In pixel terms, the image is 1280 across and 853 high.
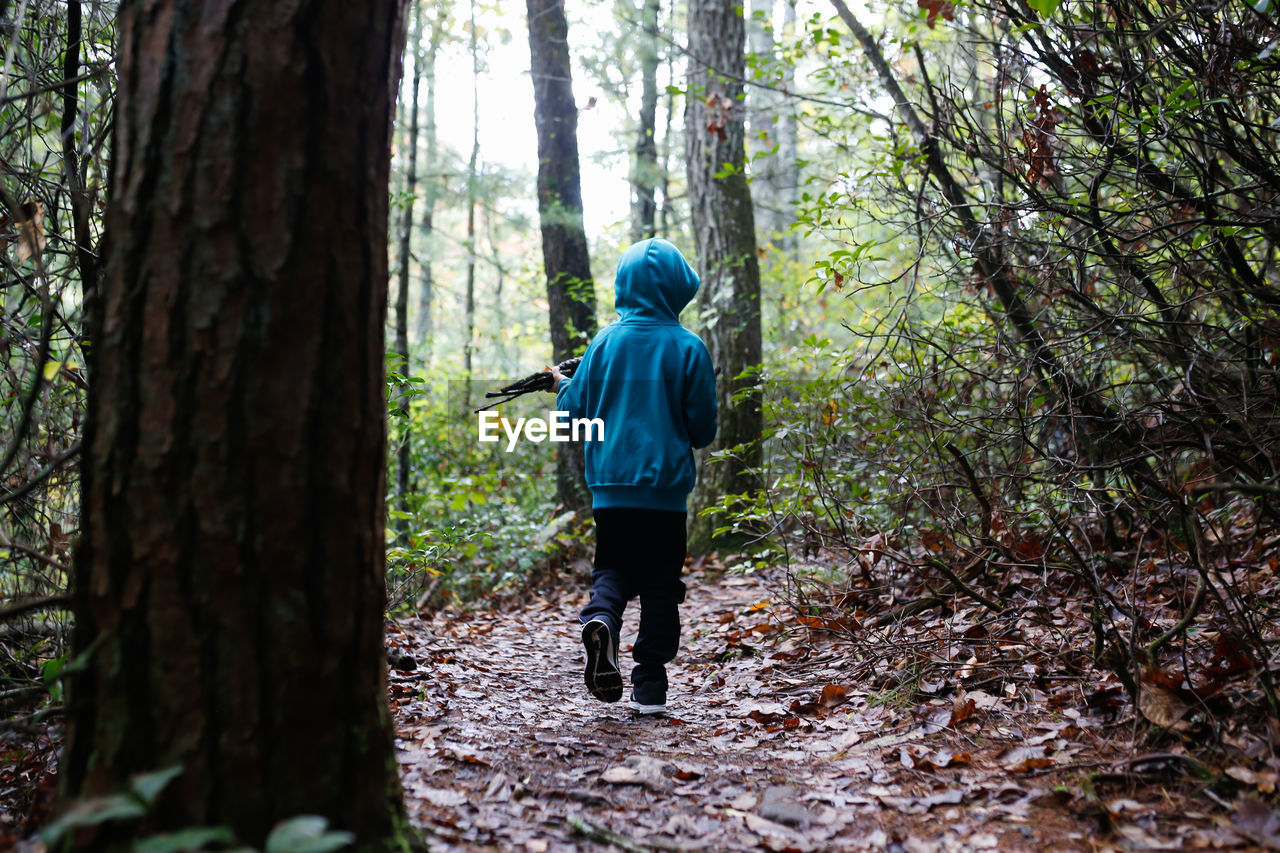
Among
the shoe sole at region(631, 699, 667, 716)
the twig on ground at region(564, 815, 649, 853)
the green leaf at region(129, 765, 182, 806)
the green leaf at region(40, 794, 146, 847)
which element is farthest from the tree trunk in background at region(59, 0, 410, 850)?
the shoe sole at region(631, 699, 667, 716)

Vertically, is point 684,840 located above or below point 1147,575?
below

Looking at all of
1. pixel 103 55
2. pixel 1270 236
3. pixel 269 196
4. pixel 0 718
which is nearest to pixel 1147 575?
pixel 1270 236

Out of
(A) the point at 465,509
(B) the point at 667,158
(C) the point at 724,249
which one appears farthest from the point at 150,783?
(B) the point at 667,158

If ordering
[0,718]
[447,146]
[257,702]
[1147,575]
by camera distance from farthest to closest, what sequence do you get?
[447,146]
[1147,575]
[0,718]
[257,702]

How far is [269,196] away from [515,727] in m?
2.52

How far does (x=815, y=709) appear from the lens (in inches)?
142

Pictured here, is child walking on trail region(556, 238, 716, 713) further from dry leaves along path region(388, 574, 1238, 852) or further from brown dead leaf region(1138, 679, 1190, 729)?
brown dead leaf region(1138, 679, 1190, 729)

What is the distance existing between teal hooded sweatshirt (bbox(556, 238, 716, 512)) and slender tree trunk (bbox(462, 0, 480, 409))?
24.7ft

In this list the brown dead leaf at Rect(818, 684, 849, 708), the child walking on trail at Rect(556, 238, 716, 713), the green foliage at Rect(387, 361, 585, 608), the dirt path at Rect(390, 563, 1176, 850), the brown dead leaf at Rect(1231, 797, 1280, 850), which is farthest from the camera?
the green foliage at Rect(387, 361, 585, 608)

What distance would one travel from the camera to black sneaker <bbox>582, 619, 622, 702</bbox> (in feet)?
12.2

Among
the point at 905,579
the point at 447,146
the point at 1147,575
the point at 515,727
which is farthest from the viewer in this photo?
the point at 447,146

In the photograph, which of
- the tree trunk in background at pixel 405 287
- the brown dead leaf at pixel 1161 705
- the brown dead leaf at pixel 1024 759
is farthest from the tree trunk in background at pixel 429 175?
the brown dead leaf at pixel 1161 705

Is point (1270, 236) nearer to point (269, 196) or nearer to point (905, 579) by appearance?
point (905, 579)

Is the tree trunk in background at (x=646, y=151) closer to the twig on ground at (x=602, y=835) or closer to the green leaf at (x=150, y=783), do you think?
the twig on ground at (x=602, y=835)
